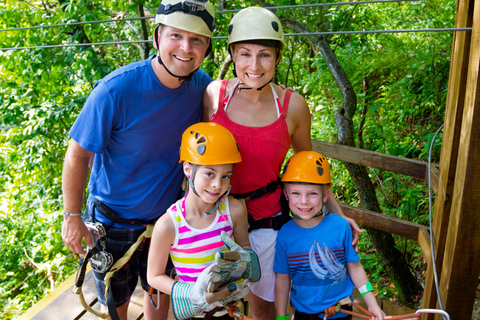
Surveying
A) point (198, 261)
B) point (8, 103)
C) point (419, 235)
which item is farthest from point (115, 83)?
point (8, 103)

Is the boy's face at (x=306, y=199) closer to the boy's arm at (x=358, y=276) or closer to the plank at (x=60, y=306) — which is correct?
the boy's arm at (x=358, y=276)

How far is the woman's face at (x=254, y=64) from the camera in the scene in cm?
204

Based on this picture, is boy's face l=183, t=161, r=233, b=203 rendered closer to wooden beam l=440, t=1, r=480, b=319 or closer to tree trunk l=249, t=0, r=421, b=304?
wooden beam l=440, t=1, r=480, b=319

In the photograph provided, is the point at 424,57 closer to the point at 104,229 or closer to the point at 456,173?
the point at 456,173

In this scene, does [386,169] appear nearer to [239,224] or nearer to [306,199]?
[306,199]

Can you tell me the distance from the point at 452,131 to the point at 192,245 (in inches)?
59.2

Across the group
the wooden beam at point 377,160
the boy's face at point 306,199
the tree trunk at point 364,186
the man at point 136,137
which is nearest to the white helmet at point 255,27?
the man at point 136,137

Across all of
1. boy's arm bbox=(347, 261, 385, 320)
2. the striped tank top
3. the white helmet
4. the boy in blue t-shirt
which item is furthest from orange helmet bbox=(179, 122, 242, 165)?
boy's arm bbox=(347, 261, 385, 320)

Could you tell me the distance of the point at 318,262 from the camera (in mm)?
2062

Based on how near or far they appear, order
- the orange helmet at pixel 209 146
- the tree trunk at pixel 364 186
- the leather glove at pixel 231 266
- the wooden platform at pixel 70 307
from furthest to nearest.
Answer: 1. the tree trunk at pixel 364 186
2. the wooden platform at pixel 70 307
3. the orange helmet at pixel 209 146
4. the leather glove at pixel 231 266

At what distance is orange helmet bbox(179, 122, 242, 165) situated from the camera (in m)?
1.89

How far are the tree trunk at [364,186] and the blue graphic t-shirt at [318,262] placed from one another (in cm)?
206

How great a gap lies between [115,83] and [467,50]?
1.76 metres

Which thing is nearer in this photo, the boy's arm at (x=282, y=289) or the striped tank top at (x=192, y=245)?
the striped tank top at (x=192, y=245)
